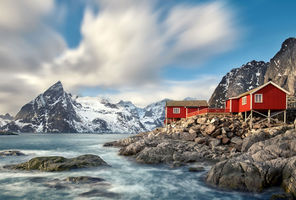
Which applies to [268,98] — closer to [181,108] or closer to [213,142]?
[213,142]

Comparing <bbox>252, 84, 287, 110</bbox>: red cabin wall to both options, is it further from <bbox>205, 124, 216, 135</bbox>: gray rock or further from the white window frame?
<bbox>205, 124, 216, 135</bbox>: gray rock

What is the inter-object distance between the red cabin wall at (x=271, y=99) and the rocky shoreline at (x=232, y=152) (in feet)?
11.8

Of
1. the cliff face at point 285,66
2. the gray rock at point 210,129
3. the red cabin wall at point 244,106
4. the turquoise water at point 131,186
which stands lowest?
the turquoise water at point 131,186

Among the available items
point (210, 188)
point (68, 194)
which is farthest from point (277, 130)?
point (68, 194)

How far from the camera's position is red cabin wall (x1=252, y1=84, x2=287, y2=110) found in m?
35.9

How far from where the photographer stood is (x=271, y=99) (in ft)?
118

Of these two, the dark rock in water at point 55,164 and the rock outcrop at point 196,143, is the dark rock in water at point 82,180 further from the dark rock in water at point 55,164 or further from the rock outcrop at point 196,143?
the rock outcrop at point 196,143

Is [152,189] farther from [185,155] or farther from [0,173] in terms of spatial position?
[0,173]

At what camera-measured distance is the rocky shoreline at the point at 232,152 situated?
45.8 feet

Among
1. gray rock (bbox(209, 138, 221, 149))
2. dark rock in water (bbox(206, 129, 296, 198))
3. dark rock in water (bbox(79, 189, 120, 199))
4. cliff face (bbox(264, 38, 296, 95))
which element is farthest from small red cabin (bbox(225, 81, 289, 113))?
cliff face (bbox(264, 38, 296, 95))

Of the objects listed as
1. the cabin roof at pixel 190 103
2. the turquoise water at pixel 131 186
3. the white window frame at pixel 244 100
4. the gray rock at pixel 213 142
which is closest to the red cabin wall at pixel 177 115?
the cabin roof at pixel 190 103

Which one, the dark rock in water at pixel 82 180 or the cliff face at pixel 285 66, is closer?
the dark rock in water at pixel 82 180

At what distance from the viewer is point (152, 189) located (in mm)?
15242

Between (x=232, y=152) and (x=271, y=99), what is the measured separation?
16.1 metres
